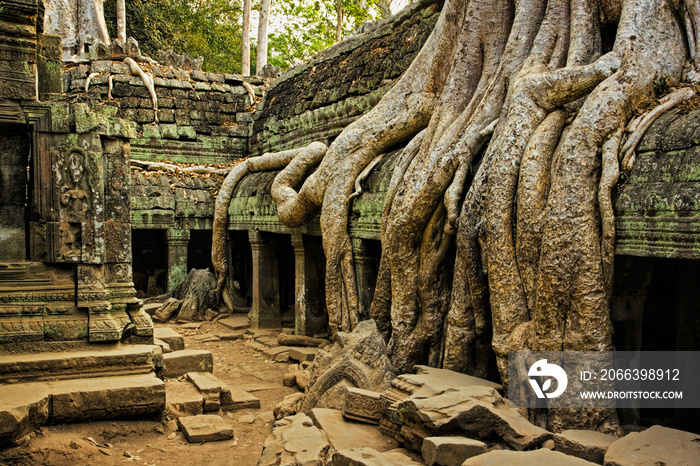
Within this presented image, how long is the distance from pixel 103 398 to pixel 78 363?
19.1 inches

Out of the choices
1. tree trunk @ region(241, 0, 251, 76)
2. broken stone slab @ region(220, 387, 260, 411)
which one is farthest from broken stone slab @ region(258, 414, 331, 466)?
tree trunk @ region(241, 0, 251, 76)

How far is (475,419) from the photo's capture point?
3.59 metres

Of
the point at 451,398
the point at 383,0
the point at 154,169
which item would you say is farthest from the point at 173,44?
the point at 451,398

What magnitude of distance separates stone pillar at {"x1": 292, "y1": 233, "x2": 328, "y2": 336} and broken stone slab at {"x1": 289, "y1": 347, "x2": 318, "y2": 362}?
1.72 ft

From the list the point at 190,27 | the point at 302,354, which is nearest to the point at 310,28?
the point at 190,27

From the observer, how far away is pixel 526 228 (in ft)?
13.7

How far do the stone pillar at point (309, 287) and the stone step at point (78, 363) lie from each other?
3096mm

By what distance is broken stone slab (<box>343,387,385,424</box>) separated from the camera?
434 cm

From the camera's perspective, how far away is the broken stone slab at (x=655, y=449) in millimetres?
2943

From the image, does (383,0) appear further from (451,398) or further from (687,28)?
(451,398)

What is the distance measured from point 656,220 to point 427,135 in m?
2.65

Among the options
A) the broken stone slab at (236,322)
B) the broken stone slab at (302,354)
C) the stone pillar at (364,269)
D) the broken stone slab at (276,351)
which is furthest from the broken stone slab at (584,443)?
the broken stone slab at (236,322)

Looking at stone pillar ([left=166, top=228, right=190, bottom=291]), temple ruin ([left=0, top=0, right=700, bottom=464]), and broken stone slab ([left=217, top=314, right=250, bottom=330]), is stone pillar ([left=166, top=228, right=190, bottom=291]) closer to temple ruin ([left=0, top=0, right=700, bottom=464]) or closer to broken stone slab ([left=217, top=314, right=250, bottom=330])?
broken stone slab ([left=217, top=314, right=250, bottom=330])

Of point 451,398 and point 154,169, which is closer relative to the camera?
point 451,398
